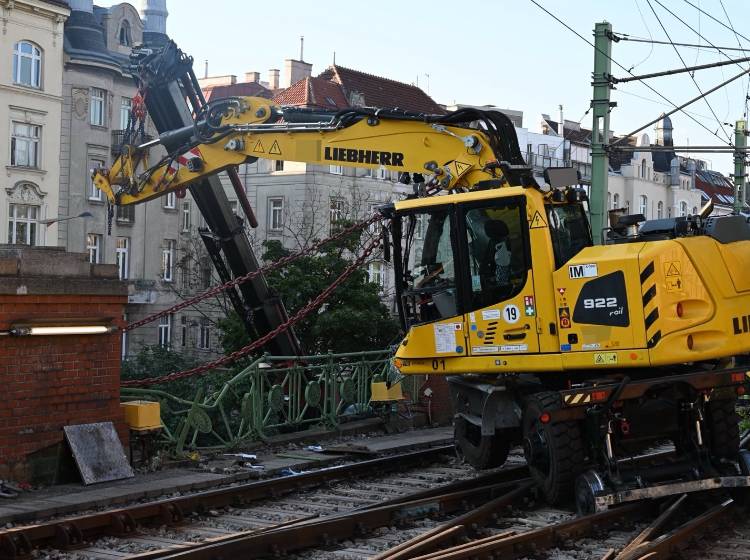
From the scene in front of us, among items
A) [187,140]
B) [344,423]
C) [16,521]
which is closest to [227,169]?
[187,140]

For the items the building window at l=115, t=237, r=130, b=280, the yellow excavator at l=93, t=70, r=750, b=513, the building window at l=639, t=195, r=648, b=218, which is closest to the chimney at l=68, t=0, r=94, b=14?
the building window at l=115, t=237, r=130, b=280

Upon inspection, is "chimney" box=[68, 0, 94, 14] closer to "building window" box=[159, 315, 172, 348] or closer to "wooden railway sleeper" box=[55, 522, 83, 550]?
"building window" box=[159, 315, 172, 348]

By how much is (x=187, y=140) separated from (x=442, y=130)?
3.83 m

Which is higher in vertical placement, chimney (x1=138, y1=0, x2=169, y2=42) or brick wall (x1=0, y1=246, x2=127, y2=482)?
chimney (x1=138, y1=0, x2=169, y2=42)

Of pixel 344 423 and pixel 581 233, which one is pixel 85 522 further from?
pixel 344 423

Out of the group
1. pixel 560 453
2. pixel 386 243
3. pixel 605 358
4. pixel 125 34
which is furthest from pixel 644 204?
pixel 560 453

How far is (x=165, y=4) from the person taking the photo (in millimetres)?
58000

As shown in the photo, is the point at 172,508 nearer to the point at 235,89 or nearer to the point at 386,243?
the point at 386,243

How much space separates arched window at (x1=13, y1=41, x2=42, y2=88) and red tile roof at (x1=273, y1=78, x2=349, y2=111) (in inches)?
605

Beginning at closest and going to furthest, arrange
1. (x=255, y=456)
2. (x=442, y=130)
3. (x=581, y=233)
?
(x=581, y=233) → (x=442, y=130) → (x=255, y=456)

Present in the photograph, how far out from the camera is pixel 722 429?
12.5 meters

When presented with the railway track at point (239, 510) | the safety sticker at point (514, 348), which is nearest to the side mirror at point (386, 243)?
the safety sticker at point (514, 348)

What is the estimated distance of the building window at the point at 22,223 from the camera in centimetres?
4772

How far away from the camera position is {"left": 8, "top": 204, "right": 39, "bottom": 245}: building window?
157ft
